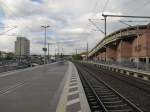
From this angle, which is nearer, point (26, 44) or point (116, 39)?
point (116, 39)

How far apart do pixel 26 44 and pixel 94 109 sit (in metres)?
156

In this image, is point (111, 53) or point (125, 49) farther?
point (111, 53)

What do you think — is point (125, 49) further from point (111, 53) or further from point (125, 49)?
point (111, 53)

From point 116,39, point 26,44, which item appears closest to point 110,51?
point 116,39

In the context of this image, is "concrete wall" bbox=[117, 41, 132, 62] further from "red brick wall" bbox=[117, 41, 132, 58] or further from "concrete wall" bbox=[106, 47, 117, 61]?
"concrete wall" bbox=[106, 47, 117, 61]

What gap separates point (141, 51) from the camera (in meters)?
78.4

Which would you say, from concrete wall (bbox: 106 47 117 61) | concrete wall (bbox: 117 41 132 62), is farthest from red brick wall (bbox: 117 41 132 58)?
concrete wall (bbox: 106 47 117 61)

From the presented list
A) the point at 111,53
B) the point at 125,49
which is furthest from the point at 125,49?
the point at 111,53

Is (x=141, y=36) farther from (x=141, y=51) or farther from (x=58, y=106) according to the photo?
(x=58, y=106)

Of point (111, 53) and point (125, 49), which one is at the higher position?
point (125, 49)

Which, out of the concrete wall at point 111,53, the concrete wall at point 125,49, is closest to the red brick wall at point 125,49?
the concrete wall at point 125,49

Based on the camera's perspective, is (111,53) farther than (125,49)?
Yes

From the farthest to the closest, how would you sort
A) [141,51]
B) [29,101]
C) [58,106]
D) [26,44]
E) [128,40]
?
[26,44] → [128,40] → [141,51] → [29,101] → [58,106]

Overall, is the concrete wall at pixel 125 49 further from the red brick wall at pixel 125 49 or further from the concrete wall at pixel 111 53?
the concrete wall at pixel 111 53
